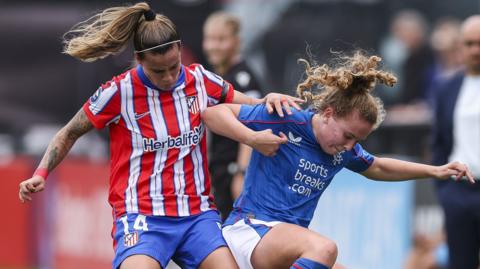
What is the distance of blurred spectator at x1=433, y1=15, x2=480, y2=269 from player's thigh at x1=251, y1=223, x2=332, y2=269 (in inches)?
94.4

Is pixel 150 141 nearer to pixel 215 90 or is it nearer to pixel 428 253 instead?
pixel 215 90

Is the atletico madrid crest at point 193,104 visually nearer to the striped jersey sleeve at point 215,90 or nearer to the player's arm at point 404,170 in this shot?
the striped jersey sleeve at point 215,90

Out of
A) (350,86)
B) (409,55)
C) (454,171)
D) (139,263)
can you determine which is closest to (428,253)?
(409,55)

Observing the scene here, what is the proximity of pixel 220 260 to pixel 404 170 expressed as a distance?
3.71 feet

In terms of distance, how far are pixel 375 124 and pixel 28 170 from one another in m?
7.12

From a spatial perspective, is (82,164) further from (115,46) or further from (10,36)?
(115,46)

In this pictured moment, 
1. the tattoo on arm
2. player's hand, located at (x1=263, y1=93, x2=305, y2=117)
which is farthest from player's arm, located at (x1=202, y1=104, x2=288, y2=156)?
the tattoo on arm

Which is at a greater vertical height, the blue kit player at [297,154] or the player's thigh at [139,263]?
the blue kit player at [297,154]

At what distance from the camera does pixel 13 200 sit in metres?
12.6

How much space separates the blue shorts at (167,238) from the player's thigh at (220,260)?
2 cm

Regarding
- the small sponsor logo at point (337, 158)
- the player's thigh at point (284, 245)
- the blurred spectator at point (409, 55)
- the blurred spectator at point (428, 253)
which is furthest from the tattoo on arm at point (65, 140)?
the blurred spectator at point (409, 55)

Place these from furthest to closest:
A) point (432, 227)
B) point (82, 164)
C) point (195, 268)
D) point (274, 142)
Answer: point (82, 164)
point (432, 227)
point (195, 268)
point (274, 142)

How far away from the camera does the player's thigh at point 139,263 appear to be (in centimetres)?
584

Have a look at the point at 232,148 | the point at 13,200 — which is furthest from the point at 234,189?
the point at 13,200
